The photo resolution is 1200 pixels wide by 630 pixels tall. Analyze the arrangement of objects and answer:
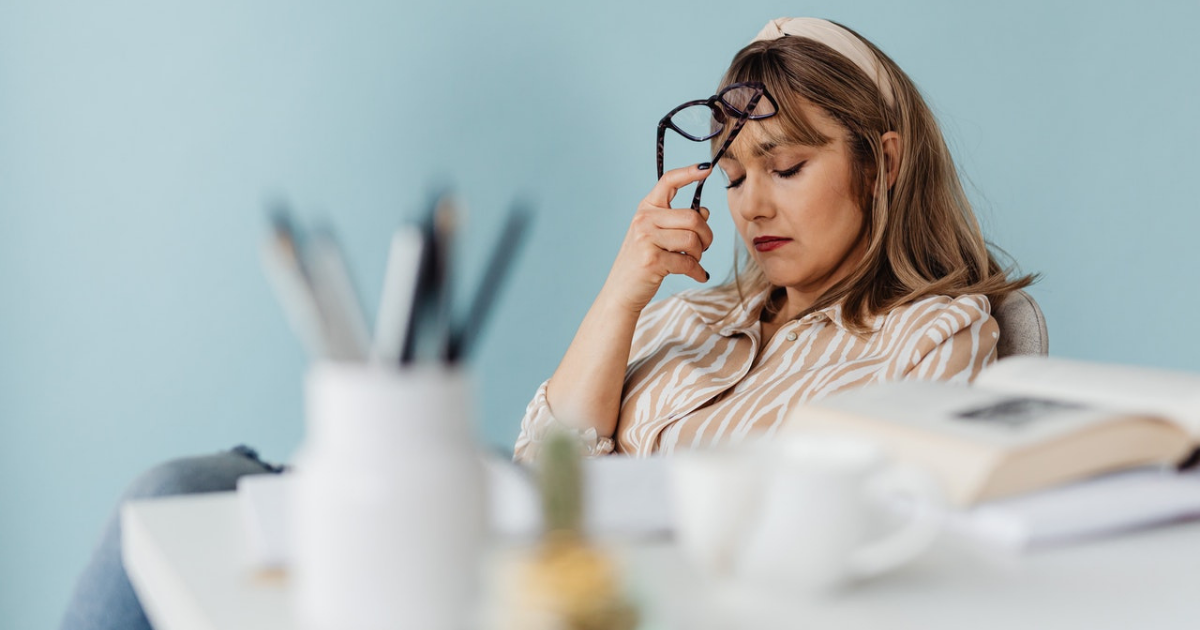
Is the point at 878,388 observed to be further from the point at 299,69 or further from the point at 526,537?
the point at 299,69

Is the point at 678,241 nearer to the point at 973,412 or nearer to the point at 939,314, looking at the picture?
the point at 939,314

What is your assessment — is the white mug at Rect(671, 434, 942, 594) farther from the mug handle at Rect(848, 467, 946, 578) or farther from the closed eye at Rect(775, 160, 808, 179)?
the closed eye at Rect(775, 160, 808, 179)

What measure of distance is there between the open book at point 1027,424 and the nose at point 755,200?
0.70 m

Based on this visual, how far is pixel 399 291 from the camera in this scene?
417 millimetres

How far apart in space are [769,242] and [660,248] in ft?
0.47

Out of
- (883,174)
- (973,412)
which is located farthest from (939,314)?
(973,412)

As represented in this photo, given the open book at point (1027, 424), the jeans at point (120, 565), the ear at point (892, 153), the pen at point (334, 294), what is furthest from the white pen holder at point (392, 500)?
the ear at point (892, 153)

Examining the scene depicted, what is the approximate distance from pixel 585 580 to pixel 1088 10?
6.53ft

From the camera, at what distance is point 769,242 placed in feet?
4.86

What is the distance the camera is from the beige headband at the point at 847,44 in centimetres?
147

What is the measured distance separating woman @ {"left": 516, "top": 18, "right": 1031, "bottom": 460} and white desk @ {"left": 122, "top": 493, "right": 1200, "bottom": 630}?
748 millimetres

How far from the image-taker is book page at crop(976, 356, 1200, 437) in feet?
2.21

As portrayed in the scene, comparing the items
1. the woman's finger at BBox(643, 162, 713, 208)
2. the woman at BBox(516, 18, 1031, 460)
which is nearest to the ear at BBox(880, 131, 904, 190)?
the woman at BBox(516, 18, 1031, 460)

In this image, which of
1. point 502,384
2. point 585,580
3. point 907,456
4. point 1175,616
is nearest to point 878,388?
point 907,456
